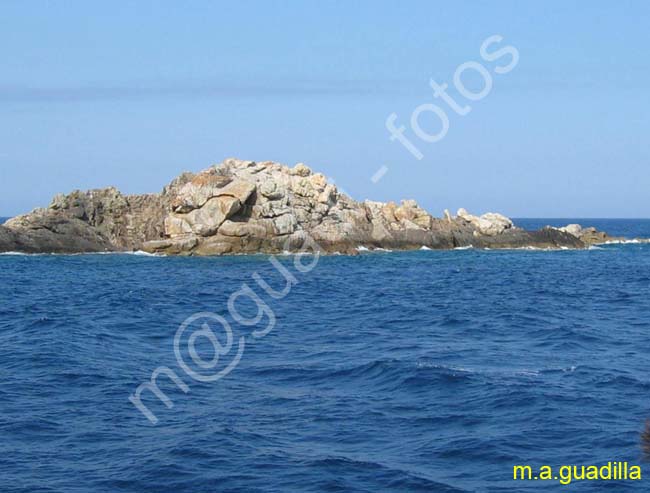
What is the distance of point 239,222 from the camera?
8150 cm

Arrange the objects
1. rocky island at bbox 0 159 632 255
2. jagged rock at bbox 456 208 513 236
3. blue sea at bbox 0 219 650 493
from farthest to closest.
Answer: jagged rock at bbox 456 208 513 236 → rocky island at bbox 0 159 632 255 → blue sea at bbox 0 219 650 493

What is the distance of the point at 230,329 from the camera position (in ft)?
116

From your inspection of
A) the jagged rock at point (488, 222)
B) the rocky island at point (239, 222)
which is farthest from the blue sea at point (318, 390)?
the jagged rock at point (488, 222)

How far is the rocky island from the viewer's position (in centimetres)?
8075

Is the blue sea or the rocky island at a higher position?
the rocky island

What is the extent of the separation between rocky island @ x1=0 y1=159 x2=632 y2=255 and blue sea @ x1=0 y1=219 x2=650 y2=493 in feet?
103

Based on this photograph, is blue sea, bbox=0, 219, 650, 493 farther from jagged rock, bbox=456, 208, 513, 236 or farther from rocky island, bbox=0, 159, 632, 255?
jagged rock, bbox=456, 208, 513, 236

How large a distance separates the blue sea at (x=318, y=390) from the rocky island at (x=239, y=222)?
103 ft

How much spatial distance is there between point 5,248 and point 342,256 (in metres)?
33.2

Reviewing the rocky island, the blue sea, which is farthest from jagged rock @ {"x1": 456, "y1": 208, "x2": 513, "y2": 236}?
the blue sea

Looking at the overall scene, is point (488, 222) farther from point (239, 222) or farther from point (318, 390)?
point (318, 390)

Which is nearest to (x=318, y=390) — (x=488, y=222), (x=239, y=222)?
(x=239, y=222)

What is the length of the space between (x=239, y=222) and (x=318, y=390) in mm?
58513

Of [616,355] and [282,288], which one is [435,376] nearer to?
[616,355]
